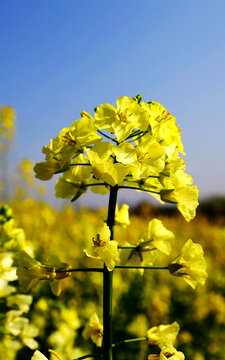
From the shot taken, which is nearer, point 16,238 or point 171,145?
point 171,145

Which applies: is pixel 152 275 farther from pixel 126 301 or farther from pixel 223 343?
pixel 223 343

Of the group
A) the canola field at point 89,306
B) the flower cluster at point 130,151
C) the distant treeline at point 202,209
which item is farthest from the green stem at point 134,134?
the distant treeline at point 202,209

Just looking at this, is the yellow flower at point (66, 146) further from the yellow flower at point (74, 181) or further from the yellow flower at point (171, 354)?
the yellow flower at point (171, 354)

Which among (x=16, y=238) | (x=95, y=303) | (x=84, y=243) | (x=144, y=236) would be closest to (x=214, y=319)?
(x=95, y=303)

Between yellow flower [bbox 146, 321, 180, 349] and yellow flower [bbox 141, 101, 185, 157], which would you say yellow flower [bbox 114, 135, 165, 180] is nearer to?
yellow flower [bbox 141, 101, 185, 157]

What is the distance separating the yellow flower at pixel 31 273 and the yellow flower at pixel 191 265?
0.44 metres

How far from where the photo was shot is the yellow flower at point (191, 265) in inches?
53.1

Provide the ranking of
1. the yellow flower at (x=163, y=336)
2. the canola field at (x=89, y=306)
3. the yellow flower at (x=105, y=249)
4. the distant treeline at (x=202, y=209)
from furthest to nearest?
the distant treeline at (x=202, y=209) → the canola field at (x=89, y=306) → the yellow flower at (x=163, y=336) → the yellow flower at (x=105, y=249)

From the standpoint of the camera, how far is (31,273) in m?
1.34

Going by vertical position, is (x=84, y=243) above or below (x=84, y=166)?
below

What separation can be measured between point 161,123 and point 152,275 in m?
4.49

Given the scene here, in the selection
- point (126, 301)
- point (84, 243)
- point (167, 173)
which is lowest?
point (126, 301)

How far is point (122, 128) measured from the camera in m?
1.30

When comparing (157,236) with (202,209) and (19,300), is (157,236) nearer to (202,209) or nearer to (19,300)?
(19,300)
